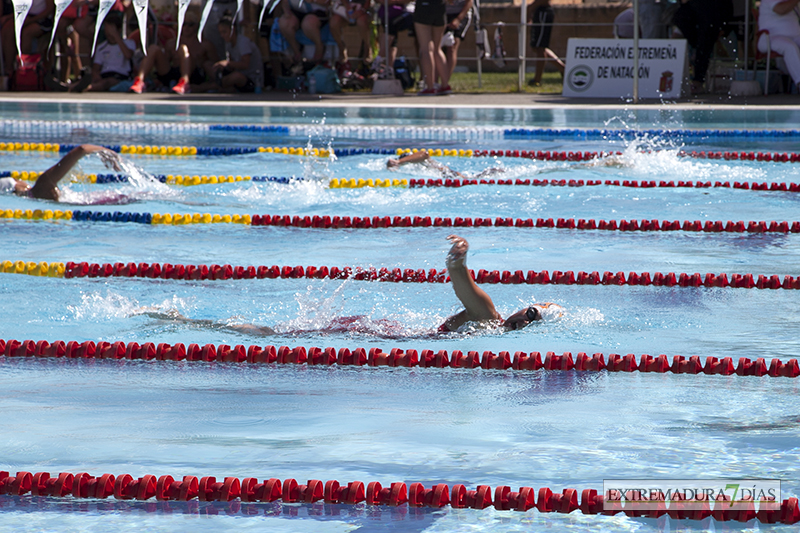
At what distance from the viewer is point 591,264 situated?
17.4 feet

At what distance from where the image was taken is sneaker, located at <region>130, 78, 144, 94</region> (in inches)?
488

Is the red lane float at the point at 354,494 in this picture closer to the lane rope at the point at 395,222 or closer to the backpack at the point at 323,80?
the lane rope at the point at 395,222

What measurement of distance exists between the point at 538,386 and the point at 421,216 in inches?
131

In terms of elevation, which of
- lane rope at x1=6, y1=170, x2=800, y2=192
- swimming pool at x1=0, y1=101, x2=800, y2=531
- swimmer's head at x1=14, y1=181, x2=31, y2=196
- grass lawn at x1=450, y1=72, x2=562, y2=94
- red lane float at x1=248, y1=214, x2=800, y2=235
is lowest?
swimming pool at x1=0, y1=101, x2=800, y2=531

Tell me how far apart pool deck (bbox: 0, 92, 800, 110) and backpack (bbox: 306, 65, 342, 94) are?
0.24 metres

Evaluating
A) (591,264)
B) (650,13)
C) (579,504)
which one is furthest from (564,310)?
(650,13)

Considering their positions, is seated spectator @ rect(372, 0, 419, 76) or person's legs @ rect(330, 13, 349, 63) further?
person's legs @ rect(330, 13, 349, 63)

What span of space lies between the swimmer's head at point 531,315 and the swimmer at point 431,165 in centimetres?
383

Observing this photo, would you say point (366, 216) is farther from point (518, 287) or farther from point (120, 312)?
point (120, 312)

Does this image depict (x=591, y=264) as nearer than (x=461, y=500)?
No

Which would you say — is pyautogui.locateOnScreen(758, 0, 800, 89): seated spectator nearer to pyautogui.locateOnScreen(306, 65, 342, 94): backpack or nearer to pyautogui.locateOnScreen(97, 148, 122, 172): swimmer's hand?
pyautogui.locateOnScreen(306, 65, 342, 94): backpack

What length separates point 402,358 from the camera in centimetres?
364

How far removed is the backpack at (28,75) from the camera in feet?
41.9

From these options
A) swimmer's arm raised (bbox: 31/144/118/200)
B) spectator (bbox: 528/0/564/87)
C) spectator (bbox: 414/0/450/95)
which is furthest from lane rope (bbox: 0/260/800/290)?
spectator (bbox: 528/0/564/87)
